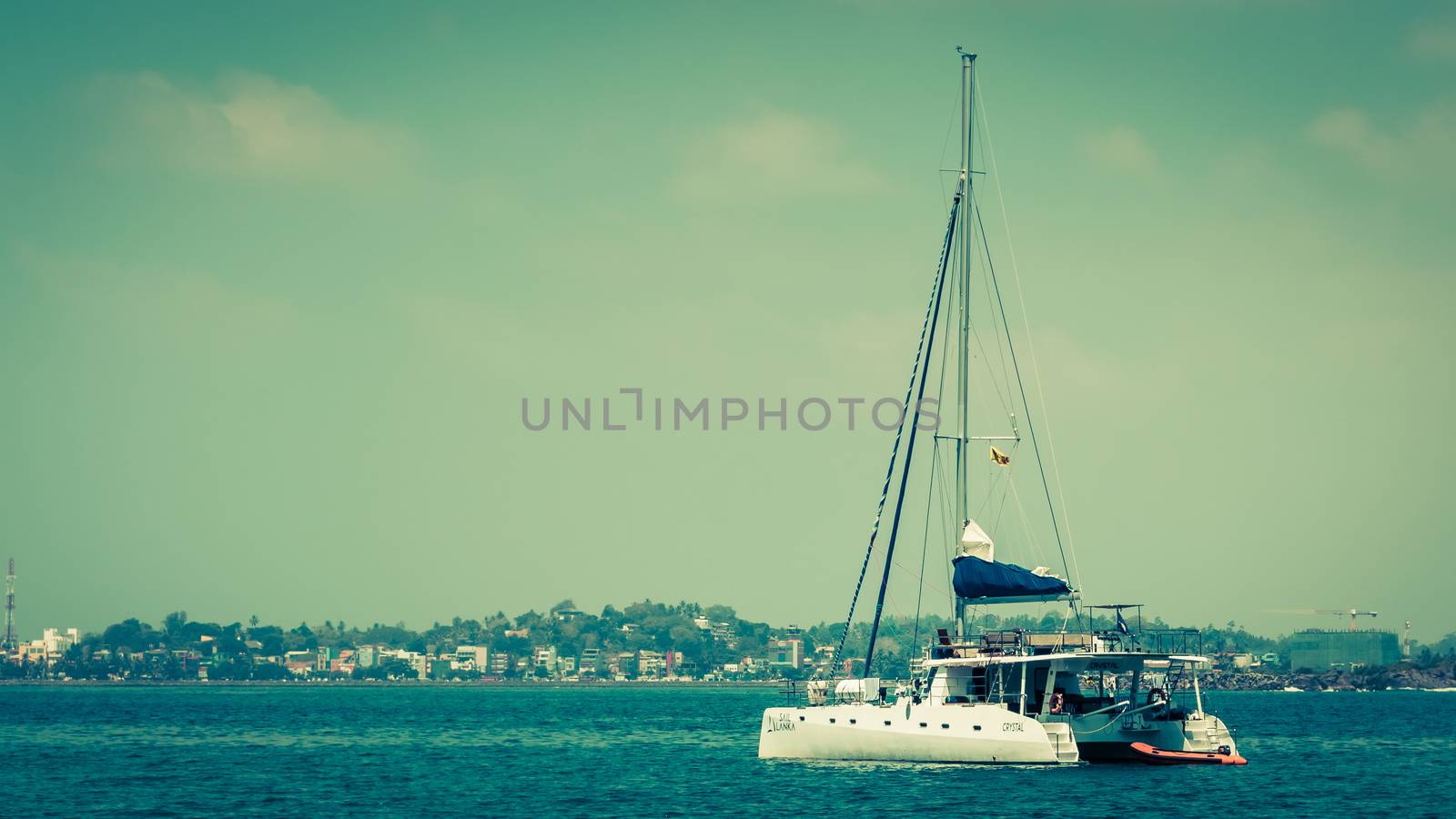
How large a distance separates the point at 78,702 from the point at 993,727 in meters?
132

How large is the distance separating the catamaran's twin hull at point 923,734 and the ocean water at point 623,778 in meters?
0.55

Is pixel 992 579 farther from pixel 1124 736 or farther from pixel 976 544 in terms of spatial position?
pixel 1124 736

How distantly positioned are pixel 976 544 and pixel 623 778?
15.1 m

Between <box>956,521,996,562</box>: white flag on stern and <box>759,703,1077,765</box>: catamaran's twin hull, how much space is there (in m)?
5.32

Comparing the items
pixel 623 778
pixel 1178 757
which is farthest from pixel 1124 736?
pixel 623 778

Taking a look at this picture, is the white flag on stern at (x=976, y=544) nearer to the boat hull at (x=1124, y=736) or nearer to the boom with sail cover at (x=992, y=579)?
the boom with sail cover at (x=992, y=579)

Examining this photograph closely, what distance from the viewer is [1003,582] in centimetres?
5122

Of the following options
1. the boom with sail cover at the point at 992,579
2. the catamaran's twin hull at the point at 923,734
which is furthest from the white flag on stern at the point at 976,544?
the catamaran's twin hull at the point at 923,734

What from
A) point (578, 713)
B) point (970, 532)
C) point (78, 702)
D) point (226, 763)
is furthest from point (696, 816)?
point (78, 702)

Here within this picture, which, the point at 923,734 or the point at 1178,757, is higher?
the point at 923,734

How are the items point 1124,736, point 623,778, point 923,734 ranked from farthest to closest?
point 623,778
point 1124,736
point 923,734

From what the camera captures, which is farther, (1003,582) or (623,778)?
(623,778)

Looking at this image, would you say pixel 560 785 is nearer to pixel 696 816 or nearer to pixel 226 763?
pixel 696 816

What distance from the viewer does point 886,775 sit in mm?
48750
